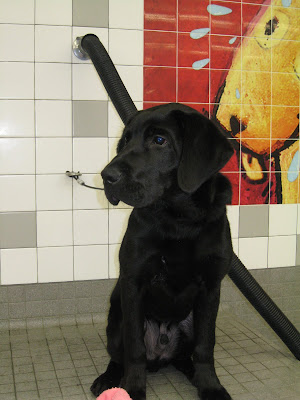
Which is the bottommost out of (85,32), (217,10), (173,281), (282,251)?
(282,251)

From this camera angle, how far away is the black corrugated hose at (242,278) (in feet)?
5.90

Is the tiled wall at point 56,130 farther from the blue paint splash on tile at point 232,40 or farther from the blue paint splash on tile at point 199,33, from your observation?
the blue paint splash on tile at point 232,40

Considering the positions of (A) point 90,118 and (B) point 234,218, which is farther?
(B) point 234,218

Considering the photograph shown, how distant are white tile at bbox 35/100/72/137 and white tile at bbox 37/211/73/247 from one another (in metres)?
0.37

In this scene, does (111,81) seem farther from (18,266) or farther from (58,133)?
(18,266)

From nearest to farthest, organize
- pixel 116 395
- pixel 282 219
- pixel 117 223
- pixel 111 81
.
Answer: pixel 116 395 < pixel 111 81 < pixel 117 223 < pixel 282 219

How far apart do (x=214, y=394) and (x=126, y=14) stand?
170 cm

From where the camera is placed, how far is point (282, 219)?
2.59 meters

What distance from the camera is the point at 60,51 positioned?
2195 mm

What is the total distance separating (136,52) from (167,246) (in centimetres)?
126

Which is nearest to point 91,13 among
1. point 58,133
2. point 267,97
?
point 58,133

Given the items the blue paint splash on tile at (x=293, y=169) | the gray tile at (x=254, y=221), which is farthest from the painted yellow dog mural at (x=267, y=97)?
the gray tile at (x=254, y=221)

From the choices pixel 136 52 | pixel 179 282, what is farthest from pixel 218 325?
pixel 136 52

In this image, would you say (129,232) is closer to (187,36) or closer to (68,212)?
(68,212)
